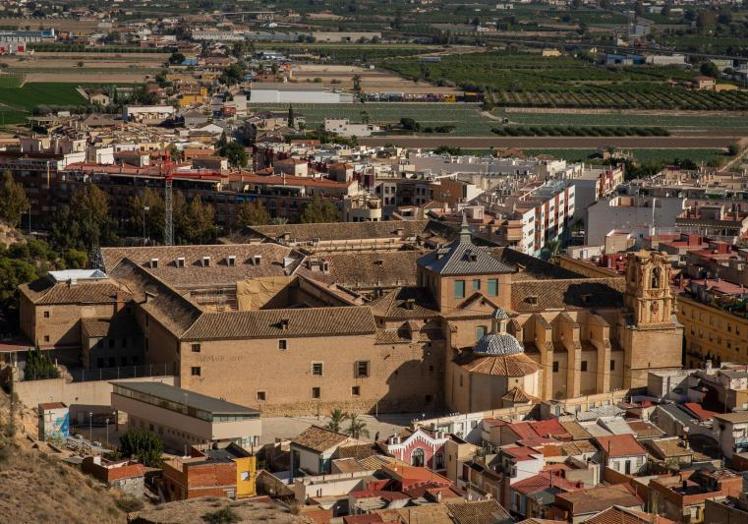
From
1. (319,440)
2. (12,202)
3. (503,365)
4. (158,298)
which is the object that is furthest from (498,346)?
(12,202)

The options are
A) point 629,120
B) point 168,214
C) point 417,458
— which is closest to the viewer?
point 417,458

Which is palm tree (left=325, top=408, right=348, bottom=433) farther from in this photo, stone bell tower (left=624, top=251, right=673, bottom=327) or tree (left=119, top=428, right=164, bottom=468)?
stone bell tower (left=624, top=251, right=673, bottom=327)

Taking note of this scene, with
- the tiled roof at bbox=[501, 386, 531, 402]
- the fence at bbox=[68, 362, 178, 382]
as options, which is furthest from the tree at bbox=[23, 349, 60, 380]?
the tiled roof at bbox=[501, 386, 531, 402]

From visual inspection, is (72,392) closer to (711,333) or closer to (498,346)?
(498,346)

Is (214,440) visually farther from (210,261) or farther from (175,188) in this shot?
(175,188)

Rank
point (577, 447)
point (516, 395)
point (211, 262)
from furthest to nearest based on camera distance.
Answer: point (211, 262) < point (516, 395) < point (577, 447)

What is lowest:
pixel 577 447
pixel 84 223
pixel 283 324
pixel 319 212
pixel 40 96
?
pixel 40 96

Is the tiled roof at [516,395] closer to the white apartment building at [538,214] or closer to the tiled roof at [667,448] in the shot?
the tiled roof at [667,448]
